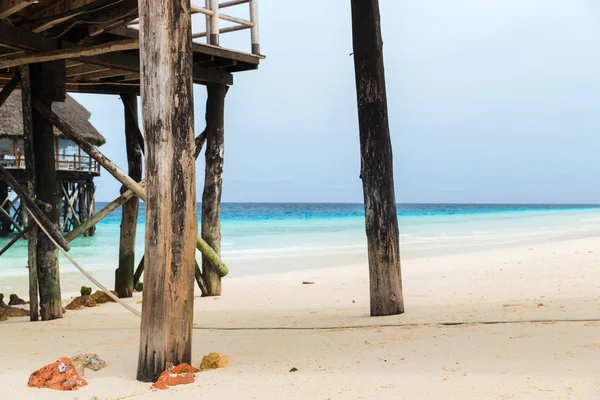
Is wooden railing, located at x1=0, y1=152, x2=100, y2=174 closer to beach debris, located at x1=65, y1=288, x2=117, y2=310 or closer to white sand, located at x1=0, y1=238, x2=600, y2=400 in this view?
beach debris, located at x1=65, y1=288, x2=117, y2=310

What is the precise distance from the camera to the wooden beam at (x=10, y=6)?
19.7 ft

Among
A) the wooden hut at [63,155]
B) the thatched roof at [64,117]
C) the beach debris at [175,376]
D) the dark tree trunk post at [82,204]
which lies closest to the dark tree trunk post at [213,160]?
the beach debris at [175,376]

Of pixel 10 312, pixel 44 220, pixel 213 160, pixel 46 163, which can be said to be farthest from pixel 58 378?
pixel 213 160

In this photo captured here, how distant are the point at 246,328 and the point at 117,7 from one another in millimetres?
3444

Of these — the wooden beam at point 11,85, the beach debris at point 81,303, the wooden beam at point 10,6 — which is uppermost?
the wooden beam at point 10,6

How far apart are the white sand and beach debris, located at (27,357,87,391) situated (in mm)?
86

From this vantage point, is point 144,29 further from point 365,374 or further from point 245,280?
point 245,280

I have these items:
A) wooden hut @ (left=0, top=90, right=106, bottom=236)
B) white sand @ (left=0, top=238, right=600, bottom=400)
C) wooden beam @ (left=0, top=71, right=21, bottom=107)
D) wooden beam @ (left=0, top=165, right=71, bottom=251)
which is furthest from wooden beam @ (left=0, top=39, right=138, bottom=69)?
wooden hut @ (left=0, top=90, right=106, bottom=236)

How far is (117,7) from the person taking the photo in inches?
263

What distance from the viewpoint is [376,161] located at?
6.34 metres

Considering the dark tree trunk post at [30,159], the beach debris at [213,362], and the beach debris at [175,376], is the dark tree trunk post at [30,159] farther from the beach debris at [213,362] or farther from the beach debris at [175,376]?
the beach debris at [175,376]

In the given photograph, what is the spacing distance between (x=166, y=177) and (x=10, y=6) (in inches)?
129

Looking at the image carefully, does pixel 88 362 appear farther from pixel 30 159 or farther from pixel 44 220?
pixel 30 159

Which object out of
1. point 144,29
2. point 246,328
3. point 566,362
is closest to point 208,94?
point 246,328
